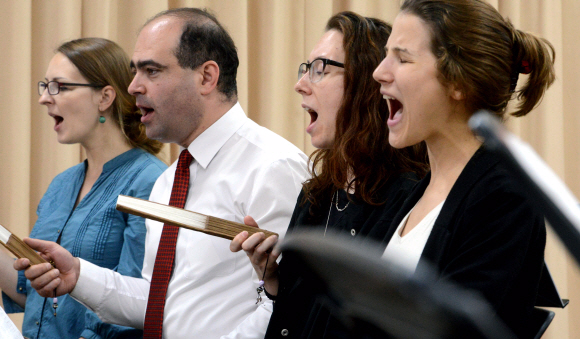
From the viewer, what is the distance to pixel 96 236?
149 cm

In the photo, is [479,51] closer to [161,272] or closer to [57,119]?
[161,272]

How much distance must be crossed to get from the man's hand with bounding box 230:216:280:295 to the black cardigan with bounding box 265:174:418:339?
0.07 feet

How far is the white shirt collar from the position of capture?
4.57 feet

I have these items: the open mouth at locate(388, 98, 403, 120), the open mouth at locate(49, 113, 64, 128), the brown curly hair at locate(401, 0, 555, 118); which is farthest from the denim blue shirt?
the brown curly hair at locate(401, 0, 555, 118)

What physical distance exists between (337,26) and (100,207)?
75cm

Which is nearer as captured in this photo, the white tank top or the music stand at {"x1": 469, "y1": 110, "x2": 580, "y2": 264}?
the music stand at {"x1": 469, "y1": 110, "x2": 580, "y2": 264}

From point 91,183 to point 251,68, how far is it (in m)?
0.74

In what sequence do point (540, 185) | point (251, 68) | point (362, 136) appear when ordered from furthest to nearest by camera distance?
point (251, 68) → point (362, 136) → point (540, 185)

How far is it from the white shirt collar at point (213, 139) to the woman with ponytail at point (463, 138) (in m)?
0.57

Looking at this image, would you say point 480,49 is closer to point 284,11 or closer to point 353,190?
point 353,190

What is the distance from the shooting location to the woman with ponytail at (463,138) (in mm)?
699

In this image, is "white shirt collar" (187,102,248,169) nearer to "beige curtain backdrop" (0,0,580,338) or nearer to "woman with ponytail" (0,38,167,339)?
"woman with ponytail" (0,38,167,339)

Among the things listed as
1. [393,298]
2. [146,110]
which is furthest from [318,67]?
[393,298]

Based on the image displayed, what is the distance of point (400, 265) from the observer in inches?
9.6
